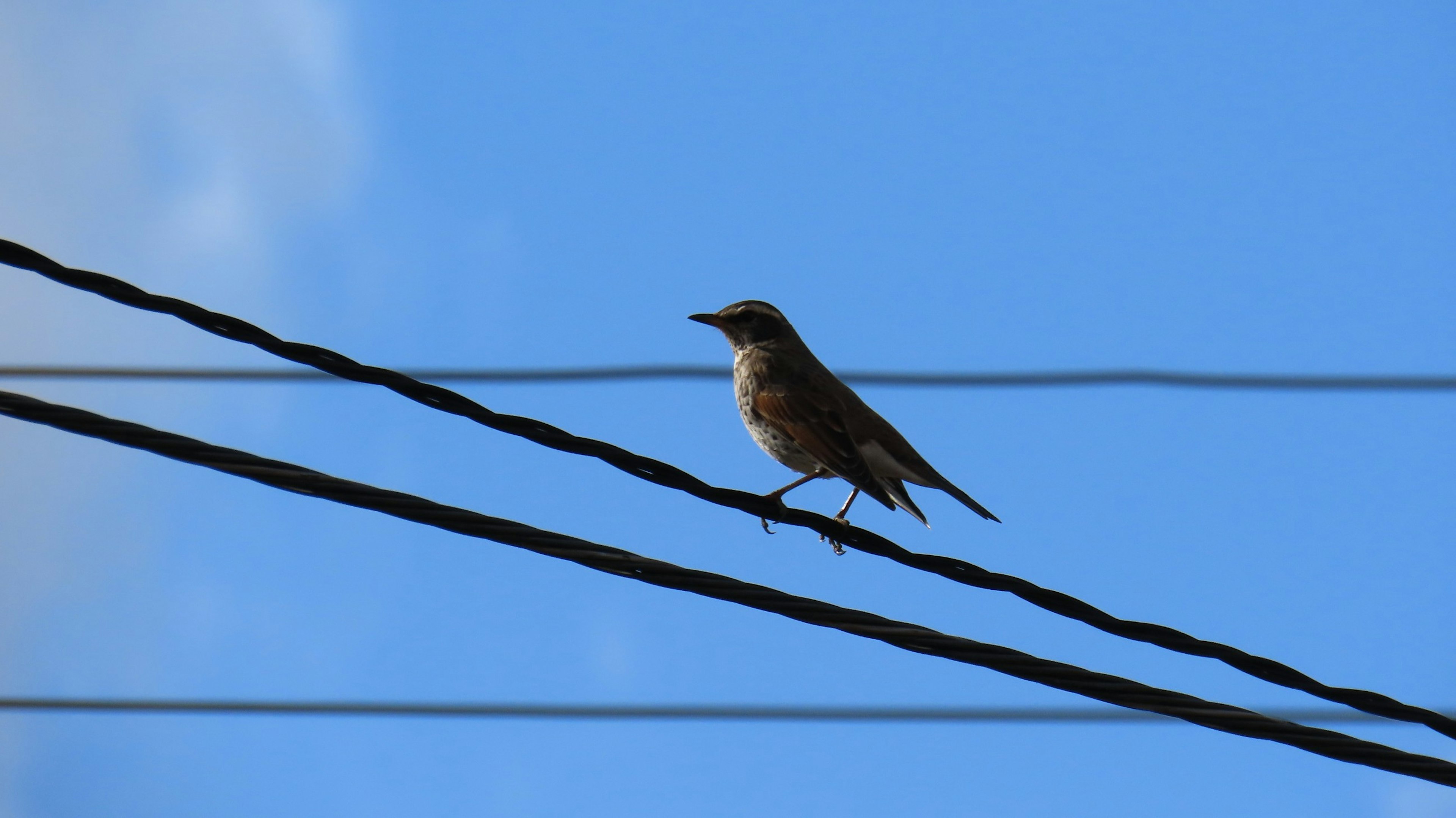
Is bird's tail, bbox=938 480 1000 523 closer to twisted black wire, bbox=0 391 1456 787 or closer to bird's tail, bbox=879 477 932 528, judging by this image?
bird's tail, bbox=879 477 932 528

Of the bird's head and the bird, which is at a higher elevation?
the bird's head

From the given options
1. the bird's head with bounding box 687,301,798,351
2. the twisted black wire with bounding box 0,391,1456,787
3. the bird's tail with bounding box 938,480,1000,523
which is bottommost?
the twisted black wire with bounding box 0,391,1456,787

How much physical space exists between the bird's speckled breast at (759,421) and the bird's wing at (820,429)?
0.05 metres

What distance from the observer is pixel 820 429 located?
26.7 feet

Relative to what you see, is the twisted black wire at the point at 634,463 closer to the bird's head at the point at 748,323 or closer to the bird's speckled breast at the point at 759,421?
the bird's speckled breast at the point at 759,421

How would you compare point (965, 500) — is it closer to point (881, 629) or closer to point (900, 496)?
point (900, 496)

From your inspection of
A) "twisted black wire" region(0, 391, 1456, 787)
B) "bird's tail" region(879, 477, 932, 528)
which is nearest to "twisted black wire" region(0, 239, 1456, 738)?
"twisted black wire" region(0, 391, 1456, 787)

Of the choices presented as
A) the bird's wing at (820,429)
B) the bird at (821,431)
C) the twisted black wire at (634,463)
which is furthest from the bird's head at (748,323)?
the twisted black wire at (634,463)

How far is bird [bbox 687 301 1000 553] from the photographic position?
777 centimetres

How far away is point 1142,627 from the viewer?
472cm

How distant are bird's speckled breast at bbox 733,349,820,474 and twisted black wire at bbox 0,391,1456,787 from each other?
3.46 metres

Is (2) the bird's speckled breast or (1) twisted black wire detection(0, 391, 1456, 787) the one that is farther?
(2) the bird's speckled breast

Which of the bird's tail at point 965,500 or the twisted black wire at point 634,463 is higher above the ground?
the bird's tail at point 965,500

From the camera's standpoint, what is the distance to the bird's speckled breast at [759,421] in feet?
27.2
